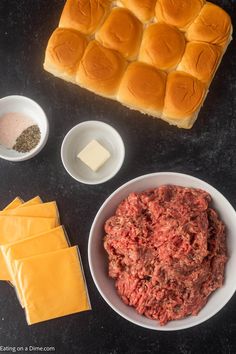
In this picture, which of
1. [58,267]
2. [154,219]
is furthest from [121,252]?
A: [58,267]

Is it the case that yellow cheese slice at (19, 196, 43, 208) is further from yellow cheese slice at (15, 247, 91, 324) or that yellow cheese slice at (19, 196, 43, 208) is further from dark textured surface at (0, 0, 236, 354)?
yellow cheese slice at (15, 247, 91, 324)

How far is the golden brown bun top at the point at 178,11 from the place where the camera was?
208 centimetres

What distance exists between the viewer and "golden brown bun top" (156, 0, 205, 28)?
2080 mm

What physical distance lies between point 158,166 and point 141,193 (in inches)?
10.2

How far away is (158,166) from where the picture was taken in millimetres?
2211

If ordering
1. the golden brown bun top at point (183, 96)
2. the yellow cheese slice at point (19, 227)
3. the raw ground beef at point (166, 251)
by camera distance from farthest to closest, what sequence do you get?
1. the yellow cheese slice at point (19, 227)
2. the golden brown bun top at point (183, 96)
3. the raw ground beef at point (166, 251)

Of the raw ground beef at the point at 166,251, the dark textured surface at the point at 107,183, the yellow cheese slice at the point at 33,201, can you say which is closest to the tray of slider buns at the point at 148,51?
the dark textured surface at the point at 107,183

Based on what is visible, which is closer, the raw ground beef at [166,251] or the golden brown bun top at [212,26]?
the raw ground beef at [166,251]

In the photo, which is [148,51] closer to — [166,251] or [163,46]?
[163,46]

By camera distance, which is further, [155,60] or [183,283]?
[155,60]

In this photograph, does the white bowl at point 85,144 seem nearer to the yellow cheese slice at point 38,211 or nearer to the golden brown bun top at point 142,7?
the yellow cheese slice at point 38,211

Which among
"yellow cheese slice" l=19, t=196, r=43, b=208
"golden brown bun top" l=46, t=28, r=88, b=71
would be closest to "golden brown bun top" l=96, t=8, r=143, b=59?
"golden brown bun top" l=46, t=28, r=88, b=71

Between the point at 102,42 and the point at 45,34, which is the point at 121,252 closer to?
the point at 102,42

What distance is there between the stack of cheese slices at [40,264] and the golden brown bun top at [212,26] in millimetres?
Result: 968
